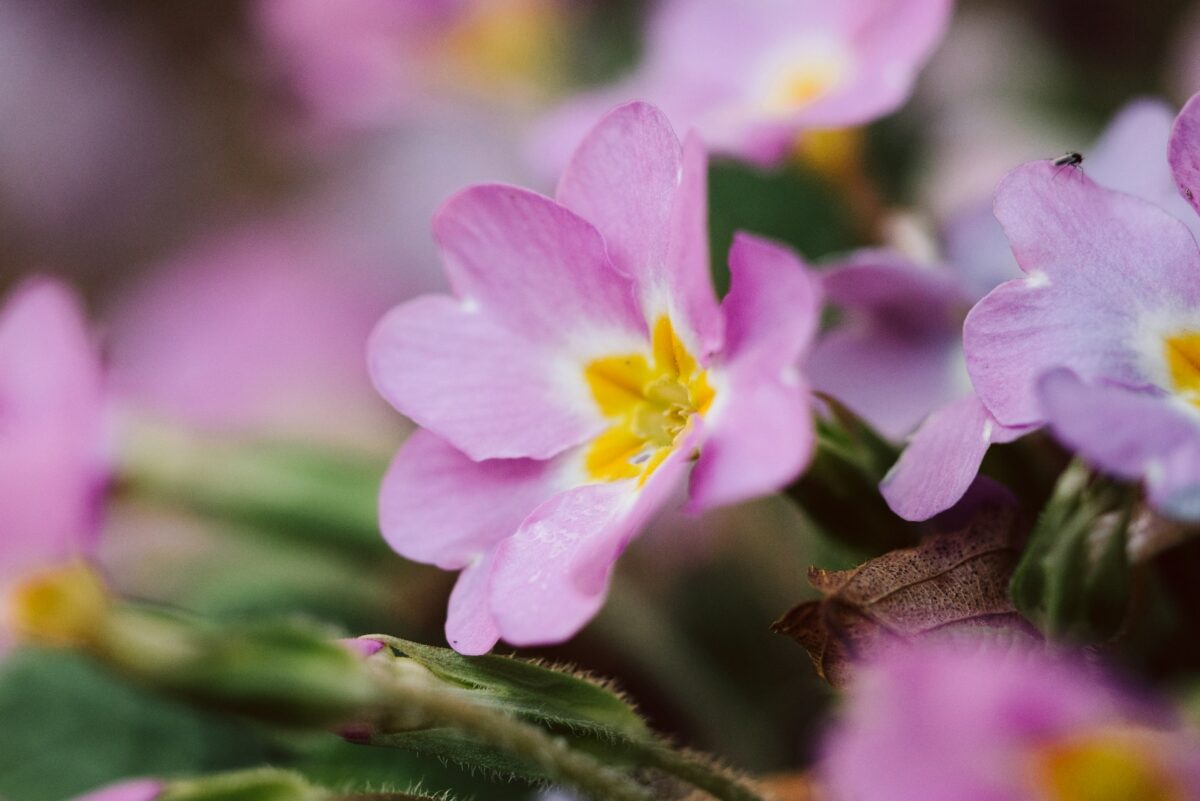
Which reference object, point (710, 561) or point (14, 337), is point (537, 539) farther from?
point (710, 561)

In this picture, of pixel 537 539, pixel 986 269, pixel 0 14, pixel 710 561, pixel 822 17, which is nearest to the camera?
pixel 537 539

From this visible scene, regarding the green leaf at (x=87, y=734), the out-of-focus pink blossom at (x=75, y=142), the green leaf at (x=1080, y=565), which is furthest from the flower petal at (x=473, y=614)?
the out-of-focus pink blossom at (x=75, y=142)

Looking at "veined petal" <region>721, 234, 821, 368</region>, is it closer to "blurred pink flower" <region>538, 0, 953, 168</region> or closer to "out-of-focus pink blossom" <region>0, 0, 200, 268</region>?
"blurred pink flower" <region>538, 0, 953, 168</region>

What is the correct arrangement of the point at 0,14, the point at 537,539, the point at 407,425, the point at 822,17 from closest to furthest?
the point at 537,539, the point at 822,17, the point at 407,425, the point at 0,14

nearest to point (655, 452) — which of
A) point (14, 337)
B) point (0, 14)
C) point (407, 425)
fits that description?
point (14, 337)

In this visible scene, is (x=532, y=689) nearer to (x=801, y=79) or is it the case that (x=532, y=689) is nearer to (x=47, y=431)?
(x=47, y=431)

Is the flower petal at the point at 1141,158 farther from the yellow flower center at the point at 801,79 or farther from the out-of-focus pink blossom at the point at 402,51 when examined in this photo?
the out-of-focus pink blossom at the point at 402,51

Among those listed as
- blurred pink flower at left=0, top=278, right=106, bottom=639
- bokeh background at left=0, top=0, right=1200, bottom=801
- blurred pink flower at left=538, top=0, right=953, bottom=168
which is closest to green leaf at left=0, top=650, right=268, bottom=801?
bokeh background at left=0, top=0, right=1200, bottom=801

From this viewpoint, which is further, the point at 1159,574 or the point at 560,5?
the point at 560,5
